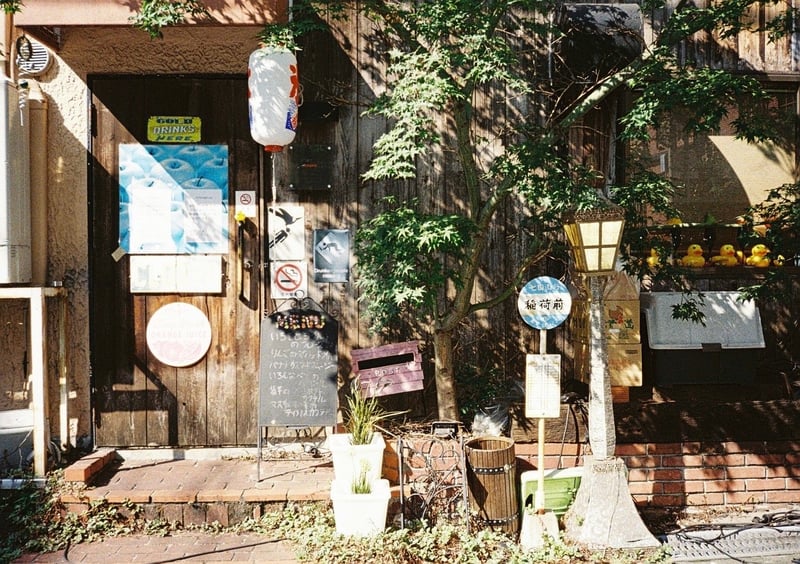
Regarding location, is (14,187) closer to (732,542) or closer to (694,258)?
(694,258)

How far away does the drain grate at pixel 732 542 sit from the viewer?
429 centimetres

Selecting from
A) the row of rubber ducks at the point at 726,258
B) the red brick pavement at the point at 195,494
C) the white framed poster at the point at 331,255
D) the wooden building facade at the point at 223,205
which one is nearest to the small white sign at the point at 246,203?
the wooden building facade at the point at 223,205

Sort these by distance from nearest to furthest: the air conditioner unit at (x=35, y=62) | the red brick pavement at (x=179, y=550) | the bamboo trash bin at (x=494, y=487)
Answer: the red brick pavement at (x=179, y=550)
the bamboo trash bin at (x=494, y=487)
the air conditioner unit at (x=35, y=62)

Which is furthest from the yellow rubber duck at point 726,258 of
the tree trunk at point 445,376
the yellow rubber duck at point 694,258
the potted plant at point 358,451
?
the potted plant at point 358,451

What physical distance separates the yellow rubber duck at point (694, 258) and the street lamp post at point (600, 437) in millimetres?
2004

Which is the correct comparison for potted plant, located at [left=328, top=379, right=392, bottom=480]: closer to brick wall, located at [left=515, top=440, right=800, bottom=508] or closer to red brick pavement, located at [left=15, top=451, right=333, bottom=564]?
red brick pavement, located at [left=15, top=451, right=333, bottom=564]

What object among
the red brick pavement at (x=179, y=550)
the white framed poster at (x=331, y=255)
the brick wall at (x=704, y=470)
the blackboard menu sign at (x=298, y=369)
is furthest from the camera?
the white framed poster at (x=331, y=255)

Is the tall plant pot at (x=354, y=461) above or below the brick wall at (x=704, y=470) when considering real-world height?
above

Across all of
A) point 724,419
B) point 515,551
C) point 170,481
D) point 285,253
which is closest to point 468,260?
point 285,253

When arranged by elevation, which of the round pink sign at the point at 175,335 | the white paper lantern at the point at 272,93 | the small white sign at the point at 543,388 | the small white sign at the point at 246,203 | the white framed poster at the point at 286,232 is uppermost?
the white paper lantern at the point at 272,93

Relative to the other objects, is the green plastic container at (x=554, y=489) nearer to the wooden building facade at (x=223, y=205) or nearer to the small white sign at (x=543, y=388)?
the small white sign at (x=543, y=388)

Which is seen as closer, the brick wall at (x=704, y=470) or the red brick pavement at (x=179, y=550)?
the red brick pavement at (x=179, y=550)

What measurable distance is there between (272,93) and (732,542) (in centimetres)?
483

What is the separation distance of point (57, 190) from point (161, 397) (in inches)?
84.2
